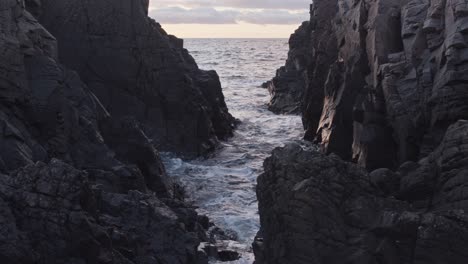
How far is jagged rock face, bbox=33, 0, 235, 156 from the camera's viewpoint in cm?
3172

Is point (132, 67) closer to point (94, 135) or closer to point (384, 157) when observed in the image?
point (94, 135)

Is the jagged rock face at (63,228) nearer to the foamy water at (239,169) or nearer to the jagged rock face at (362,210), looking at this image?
the jagged rock face at (362,210)

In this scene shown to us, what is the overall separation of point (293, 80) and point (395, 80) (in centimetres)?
3224

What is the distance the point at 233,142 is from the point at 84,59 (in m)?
12.3

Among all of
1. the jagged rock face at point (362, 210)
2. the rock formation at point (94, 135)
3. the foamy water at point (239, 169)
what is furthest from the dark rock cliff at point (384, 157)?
the foamy water at point (239, 169)

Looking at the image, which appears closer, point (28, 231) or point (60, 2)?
point (28, 231)

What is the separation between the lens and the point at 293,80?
183 ft

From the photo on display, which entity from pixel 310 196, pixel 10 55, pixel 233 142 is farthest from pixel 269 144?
pixel 310 196

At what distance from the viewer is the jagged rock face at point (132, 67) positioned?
31.7m

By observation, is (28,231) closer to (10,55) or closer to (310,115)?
(10,55)

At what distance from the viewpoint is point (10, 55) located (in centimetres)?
2044

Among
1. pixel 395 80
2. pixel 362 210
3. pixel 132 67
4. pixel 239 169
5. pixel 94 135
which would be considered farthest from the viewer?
pixel 132 67

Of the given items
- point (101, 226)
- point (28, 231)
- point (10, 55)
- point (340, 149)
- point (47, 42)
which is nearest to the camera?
point (28, 231)

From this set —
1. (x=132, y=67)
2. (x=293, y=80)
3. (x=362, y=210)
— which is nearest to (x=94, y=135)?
(x=362, y=210)
